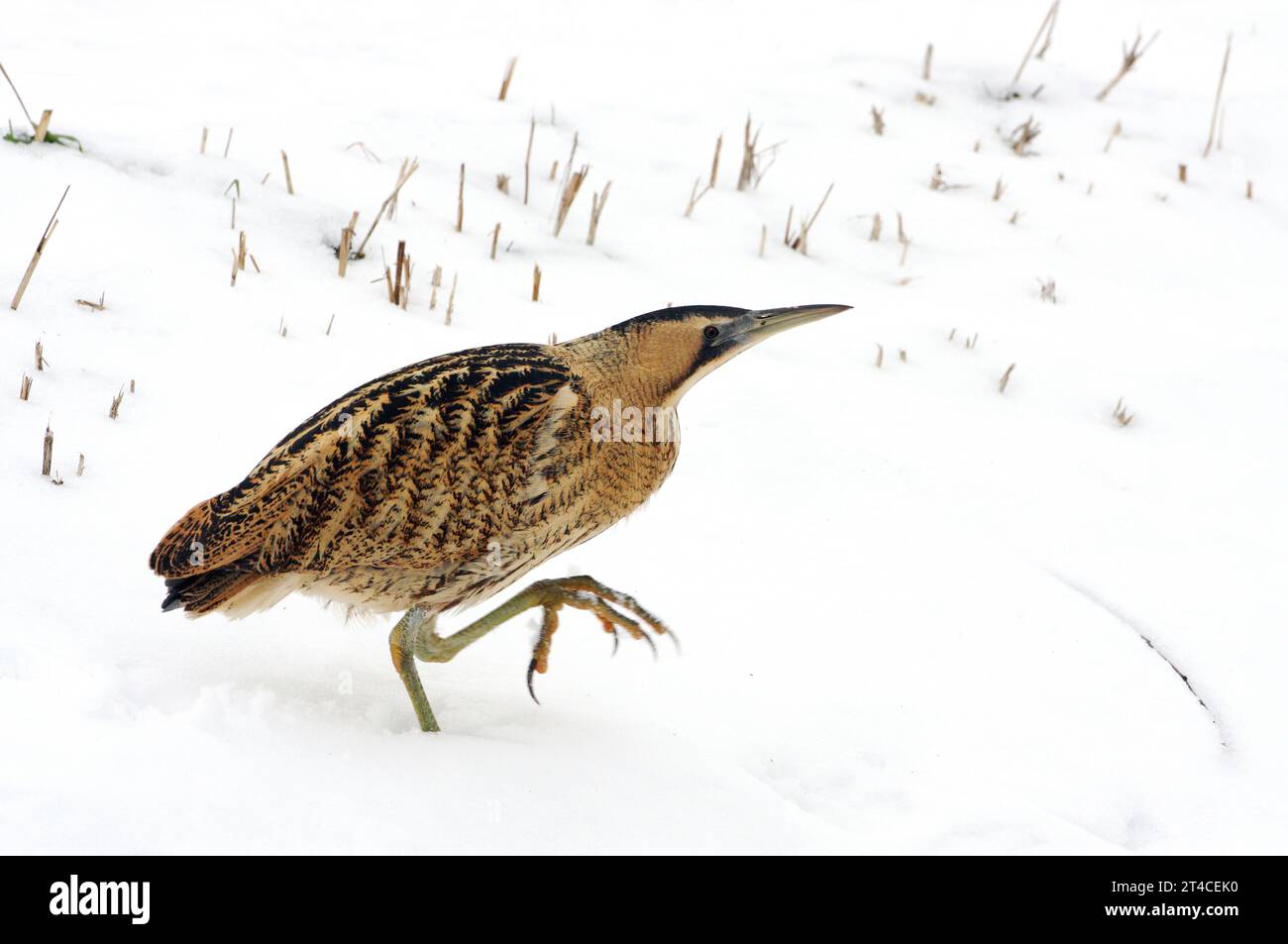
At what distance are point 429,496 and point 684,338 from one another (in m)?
0.81

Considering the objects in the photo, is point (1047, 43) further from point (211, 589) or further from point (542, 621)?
Result: point (211, 589)

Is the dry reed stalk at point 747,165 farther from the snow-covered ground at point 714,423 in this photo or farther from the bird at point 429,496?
the bird at point 429,496

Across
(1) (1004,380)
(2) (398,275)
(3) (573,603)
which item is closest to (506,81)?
(2) (398,275)

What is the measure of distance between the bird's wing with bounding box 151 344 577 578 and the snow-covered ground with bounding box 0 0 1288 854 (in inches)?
14.3

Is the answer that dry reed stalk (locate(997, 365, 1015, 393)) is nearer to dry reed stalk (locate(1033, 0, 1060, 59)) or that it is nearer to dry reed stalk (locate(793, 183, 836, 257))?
dry reed stalk (locate(793, 183, 836, 257))

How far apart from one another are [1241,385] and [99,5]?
5.66 meters

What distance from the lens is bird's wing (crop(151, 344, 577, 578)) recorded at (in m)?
2.94

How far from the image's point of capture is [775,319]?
3.33 metres

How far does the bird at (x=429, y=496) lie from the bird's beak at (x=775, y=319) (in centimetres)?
33

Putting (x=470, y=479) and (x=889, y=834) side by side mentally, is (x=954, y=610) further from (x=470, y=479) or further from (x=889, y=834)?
(x=470, y=479)

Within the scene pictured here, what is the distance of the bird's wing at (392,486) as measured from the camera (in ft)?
9.66

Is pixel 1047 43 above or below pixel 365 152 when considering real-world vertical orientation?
above

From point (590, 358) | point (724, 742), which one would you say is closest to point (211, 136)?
point (590, 358)

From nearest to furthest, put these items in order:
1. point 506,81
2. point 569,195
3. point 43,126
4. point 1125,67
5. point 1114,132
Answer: point 43,126
point 569,195
point 506,81
point 1114,132
point 1125,67
